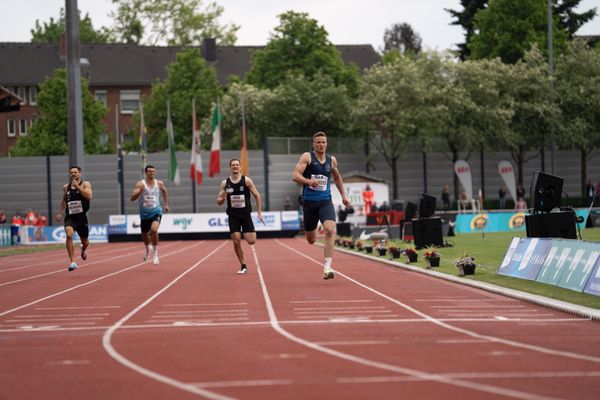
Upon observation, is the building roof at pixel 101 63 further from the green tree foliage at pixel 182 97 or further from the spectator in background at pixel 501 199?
the spectator in background at pixel 501 199

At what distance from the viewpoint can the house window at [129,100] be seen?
10019 centimetres

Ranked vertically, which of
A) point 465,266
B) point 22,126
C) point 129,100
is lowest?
point 465,266

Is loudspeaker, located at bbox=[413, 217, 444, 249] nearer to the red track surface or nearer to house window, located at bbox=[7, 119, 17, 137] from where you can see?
the red track surface

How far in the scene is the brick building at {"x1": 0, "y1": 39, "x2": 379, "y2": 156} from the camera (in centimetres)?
9838

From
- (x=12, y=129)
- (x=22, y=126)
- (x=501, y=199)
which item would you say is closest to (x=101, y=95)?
(x=22, y=126)

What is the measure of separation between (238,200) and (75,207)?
3.61 metres

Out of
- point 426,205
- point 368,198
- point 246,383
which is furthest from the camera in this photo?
point 368,198

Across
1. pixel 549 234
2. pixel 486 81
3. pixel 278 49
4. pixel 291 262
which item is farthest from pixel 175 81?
pixel 549 234

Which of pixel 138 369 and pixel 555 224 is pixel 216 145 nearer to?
pixel 555 224

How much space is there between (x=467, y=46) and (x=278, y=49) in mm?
15292

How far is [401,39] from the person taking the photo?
120250mm

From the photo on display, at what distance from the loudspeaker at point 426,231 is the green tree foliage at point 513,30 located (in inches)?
1834

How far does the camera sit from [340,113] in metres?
69.3

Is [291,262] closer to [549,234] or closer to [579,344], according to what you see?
[549,234]
